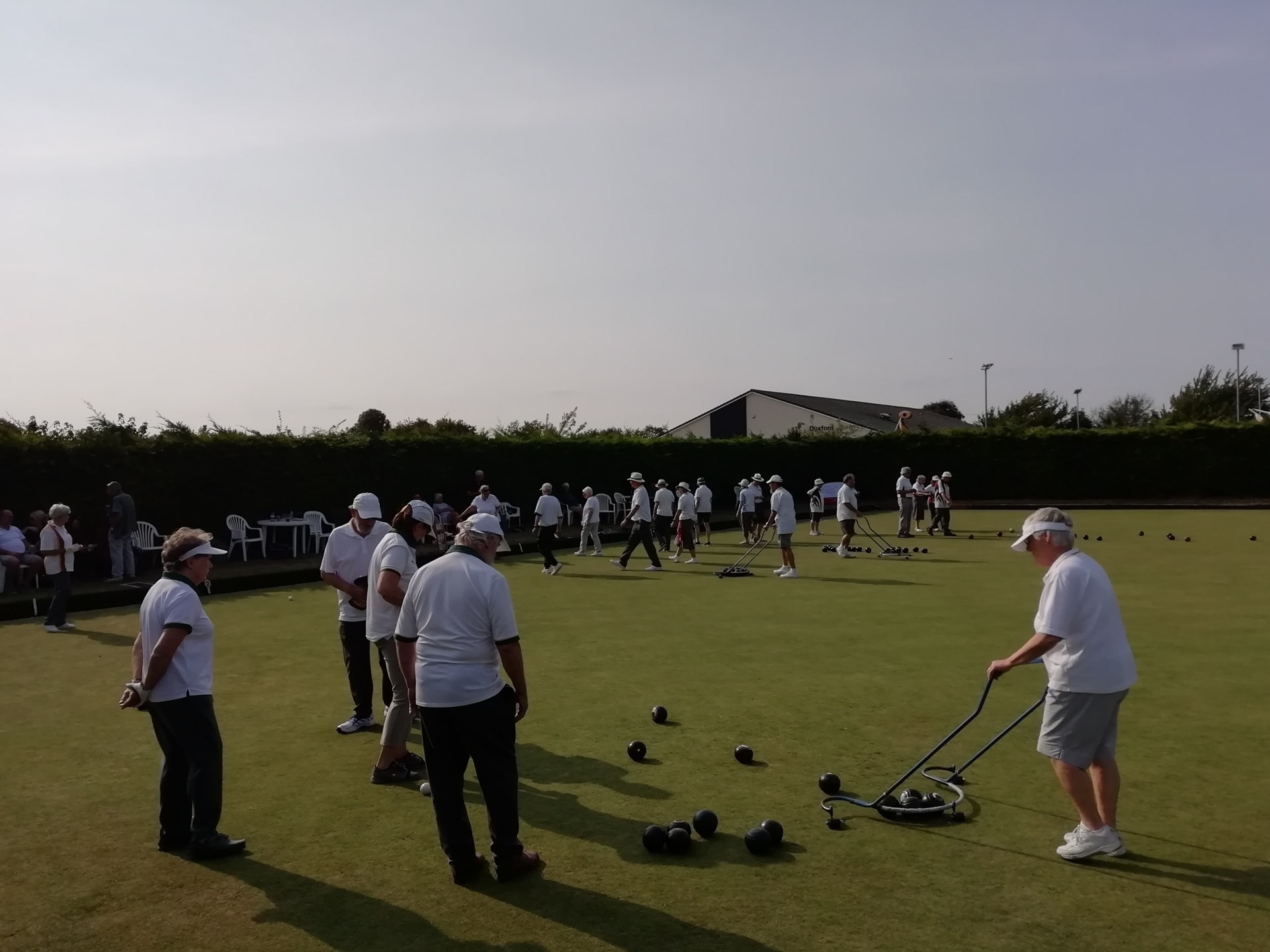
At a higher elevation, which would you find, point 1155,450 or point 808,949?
point 1155,450

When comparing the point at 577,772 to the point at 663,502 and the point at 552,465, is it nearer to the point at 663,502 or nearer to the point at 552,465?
the point at 663,502

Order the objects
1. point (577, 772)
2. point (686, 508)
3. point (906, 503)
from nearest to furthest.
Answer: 1. point (577, 772)
2. point (686, 508)
3. point (906, 503)

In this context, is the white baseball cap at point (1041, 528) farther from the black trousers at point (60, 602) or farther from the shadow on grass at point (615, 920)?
the black trousers at point (60, 602)

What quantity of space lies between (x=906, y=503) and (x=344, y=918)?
76.2ft

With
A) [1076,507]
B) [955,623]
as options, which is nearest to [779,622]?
[955,623]

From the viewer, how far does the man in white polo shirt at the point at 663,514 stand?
906 inches

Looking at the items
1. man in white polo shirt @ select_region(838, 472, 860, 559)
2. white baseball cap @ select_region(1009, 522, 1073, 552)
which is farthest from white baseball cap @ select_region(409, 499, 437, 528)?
man in white polo shirt @ select_region(838, 472, 860, 559)

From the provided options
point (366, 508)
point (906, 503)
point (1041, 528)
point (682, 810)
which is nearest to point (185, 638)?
point (366, 508)

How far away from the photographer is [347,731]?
8047mm

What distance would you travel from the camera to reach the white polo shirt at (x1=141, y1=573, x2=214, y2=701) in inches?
211

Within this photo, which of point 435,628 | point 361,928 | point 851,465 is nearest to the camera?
point 361,928

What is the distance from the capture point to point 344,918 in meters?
4.79

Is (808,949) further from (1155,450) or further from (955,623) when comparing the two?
(1155,450)

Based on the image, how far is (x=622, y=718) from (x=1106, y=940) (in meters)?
4.55
